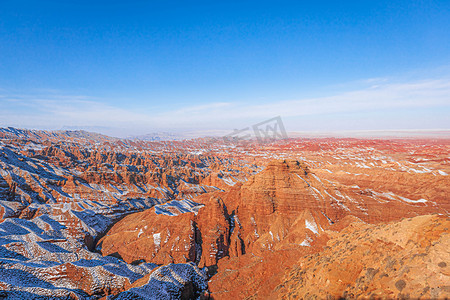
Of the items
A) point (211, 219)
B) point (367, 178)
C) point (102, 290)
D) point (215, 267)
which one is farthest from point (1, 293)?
point (367, 178)

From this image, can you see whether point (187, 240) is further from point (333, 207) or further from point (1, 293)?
point (333, 207)

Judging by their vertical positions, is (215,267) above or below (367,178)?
below

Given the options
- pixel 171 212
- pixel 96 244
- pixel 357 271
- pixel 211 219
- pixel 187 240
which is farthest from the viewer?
pixel 171 212

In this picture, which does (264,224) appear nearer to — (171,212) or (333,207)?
(333,207)

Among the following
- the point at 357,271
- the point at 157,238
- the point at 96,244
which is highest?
the point at 357,271

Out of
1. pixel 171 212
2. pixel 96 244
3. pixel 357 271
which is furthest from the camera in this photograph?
pixel 171 212

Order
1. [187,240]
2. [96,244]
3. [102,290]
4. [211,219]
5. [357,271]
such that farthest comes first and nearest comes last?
[96,244] < [211,219] < [187,240] < [102,290] < [357,271]

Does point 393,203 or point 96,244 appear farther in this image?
point 96,244

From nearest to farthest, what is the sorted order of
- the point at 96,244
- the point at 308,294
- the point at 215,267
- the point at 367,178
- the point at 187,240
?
the point at 308,294 → the point at 215,267 → the point at 187,240 → the point at 96,244 → the point at 367,178

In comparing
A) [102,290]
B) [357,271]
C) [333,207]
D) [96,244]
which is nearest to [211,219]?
[102,290]
